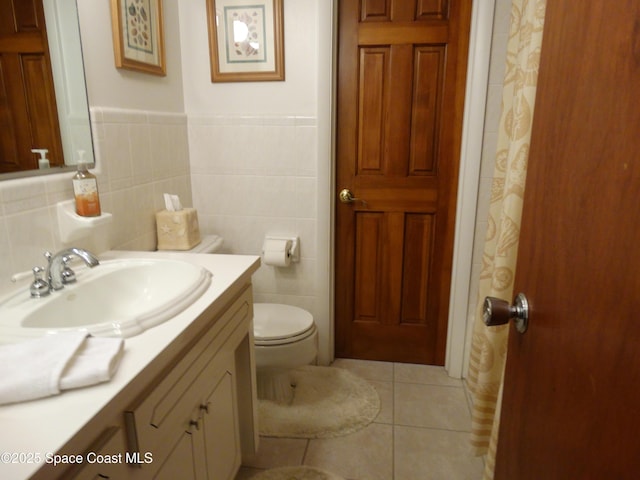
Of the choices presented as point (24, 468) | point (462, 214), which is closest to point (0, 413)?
point (24, 468)

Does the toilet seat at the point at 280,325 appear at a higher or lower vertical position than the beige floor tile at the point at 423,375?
higher

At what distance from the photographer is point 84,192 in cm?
127

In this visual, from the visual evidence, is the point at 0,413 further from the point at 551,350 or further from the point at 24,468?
the point at 551,350

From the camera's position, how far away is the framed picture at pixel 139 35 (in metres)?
1.51

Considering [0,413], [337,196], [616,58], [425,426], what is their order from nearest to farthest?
[616,58], [0,413], [425,426], [337,196]

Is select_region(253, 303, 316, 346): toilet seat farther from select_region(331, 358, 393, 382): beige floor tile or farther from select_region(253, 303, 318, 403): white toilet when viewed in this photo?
select_region(331, 358, 393, 382): beige floor tile

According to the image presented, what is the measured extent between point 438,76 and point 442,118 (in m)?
0.20

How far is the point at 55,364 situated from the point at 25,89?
Answer: 2.85ft

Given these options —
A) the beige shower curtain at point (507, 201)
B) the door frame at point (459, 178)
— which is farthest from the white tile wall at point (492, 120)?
the beige shower curtain at point (507, 201)

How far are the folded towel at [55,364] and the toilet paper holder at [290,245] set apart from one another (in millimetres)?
1407

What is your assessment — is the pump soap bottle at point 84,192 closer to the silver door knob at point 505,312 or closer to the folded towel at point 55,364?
the folded towel at point 55,364

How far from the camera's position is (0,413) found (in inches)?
24.5

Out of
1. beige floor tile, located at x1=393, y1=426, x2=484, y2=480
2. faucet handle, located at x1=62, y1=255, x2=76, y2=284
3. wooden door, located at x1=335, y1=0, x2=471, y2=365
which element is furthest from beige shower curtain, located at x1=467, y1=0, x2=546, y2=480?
faucet handle, located at x1=62, y1=255, x2=76, y2=284

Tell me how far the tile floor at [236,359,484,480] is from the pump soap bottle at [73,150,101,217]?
112 centimetres
